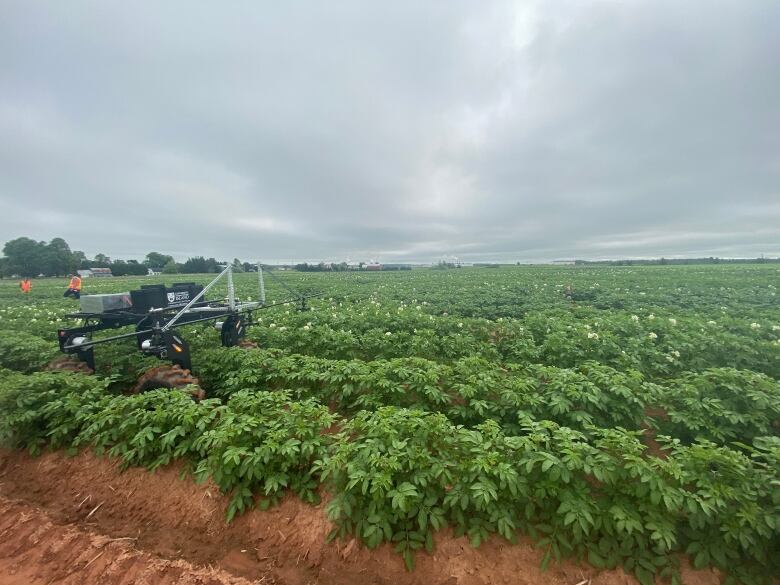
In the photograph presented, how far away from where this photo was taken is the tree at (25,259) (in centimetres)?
7302

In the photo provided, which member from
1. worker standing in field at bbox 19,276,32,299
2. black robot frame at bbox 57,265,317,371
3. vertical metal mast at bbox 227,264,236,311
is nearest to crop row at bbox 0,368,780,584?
black robot frame at bbox 57,265,317,371

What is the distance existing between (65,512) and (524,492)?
532cm

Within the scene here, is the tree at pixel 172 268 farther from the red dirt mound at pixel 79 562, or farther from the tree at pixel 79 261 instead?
the red dirt mound at pixel 79 562

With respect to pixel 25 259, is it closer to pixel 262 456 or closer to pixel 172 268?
pixel 172 268

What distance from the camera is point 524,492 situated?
2.96m

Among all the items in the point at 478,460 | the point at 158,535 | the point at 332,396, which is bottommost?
the point at 158,535

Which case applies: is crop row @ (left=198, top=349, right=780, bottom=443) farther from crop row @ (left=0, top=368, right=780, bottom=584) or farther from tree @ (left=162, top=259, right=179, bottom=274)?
tree @ (left=162, top=259, right=179, bottom=274)

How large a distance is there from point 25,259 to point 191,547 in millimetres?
111434

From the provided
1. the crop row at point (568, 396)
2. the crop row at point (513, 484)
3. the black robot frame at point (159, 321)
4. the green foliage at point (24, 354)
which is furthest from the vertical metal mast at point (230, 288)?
the green foliage at point (24, 354)

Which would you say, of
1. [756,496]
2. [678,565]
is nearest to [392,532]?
[678,565]

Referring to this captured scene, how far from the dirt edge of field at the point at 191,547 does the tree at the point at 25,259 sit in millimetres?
105246

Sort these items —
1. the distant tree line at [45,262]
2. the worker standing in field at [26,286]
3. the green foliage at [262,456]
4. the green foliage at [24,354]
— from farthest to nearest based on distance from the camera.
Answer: the distant tree line at [45,262] < the worker standing in field at [26,286] < the green foliage at [24,354] < the green foliage at [262,456]

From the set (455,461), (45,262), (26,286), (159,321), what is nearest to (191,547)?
(455,461)

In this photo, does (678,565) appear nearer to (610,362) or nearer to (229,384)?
(610,362)
